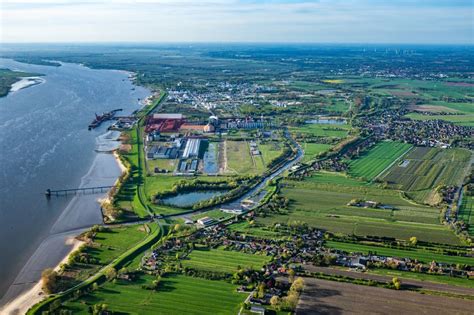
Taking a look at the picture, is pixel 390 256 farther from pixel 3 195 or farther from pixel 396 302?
pixel 3 195

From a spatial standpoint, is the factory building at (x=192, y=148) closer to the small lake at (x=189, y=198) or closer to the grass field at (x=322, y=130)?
the small lake at (x=189, y=198)

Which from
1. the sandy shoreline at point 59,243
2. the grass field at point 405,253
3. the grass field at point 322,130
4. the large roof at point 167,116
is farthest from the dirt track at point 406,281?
the large roof at point 167,116

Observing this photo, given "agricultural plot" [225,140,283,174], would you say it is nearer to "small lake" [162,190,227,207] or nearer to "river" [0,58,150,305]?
"small lake" [162,190,227,207]

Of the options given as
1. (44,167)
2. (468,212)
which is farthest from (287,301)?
(44,167)

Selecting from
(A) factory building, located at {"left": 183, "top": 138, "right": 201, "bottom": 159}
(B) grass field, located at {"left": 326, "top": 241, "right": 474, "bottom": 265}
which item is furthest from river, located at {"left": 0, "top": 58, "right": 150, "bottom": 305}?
(B) grass field, located at {"left": 326, "top": 241, "right": 474, "bottom": 265}

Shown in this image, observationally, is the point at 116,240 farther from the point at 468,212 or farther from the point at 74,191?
the point at 468,212

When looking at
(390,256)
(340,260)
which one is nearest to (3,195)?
(340,260)
